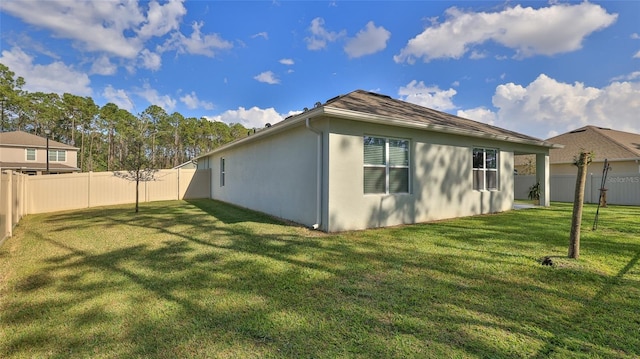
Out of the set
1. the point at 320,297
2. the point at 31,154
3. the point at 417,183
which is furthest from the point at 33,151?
the point at 320,297

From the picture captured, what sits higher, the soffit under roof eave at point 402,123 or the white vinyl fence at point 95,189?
the soffit under roof eave at point 402,123

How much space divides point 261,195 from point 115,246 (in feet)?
16.3

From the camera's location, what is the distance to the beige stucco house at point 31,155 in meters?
24.3

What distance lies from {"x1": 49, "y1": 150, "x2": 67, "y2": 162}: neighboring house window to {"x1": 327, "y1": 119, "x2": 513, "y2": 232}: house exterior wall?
32120 mm

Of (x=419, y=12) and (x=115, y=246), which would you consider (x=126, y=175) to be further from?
(x=419, y=12)

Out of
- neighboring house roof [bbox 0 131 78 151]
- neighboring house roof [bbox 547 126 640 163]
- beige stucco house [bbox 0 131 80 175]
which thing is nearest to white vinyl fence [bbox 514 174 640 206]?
neighboring house roof [bbox 547 126 640 163]

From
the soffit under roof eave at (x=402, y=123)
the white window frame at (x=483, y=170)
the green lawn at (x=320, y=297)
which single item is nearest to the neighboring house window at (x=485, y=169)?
the white window frame at (x=483, y=170)

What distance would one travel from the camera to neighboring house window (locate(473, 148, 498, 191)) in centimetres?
966

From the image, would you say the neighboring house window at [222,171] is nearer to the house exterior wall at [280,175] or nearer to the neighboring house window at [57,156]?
the house exterior wall at [280,175]

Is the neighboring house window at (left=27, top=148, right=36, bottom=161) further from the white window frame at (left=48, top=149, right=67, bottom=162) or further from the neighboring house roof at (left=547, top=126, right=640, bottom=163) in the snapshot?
the neighboring house roof at (left=547, top=126, right=640, bottom=163)

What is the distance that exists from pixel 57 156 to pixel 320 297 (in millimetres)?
34336

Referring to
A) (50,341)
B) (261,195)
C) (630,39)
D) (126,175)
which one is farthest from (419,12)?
(126,175)

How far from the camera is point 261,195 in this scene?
33.3 ft

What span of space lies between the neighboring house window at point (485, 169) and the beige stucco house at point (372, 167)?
4 centimetres
